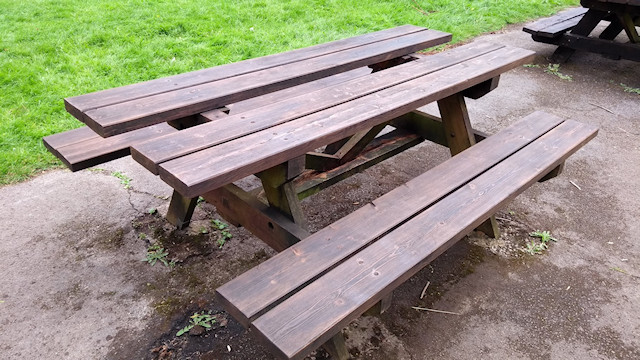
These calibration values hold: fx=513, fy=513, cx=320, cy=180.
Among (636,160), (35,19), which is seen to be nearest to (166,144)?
(636,160)

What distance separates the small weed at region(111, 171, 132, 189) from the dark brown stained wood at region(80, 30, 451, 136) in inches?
43.9

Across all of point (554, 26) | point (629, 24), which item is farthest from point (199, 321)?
point (629, 24)

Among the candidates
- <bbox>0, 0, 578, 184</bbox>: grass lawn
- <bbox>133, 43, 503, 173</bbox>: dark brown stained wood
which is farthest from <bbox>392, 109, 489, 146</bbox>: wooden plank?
<bbox>0, 0, 578, 184</bbox>: grass lawn

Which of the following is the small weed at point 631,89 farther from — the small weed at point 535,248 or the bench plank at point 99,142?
the bench plank at point 99,142

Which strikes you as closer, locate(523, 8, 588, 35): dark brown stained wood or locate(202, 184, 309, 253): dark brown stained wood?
locate(202, 184, 309, 253): dark brown stained wood

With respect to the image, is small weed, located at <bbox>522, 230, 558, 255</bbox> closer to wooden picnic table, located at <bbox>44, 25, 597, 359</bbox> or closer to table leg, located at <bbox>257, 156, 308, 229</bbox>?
wooden picnic table, located at <bbox>44, 25, 597, 359</bbox>

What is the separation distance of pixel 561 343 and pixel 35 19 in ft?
20.0

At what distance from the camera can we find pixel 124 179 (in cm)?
328

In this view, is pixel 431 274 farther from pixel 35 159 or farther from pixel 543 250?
pixel 35 159

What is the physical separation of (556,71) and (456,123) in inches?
119

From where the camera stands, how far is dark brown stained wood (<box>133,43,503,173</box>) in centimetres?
177

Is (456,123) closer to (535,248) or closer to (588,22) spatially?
(535,248)

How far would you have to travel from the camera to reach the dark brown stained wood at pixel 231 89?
2033 mm

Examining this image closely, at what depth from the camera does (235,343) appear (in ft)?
7.03
